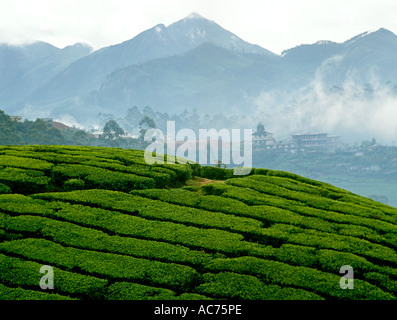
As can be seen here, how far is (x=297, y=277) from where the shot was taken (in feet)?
31.2

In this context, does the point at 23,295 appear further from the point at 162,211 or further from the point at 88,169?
→ the point at 88,169

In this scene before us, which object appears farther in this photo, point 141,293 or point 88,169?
point 88,169

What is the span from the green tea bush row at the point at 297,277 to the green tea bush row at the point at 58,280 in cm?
271

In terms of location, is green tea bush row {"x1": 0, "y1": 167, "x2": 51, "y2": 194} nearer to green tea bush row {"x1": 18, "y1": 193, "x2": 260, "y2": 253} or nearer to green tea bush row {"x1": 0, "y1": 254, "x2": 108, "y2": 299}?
green tea bush row {"x1": 18, "y1": 193, "x2": 260, "y2": 253}

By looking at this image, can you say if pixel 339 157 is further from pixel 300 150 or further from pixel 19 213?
pixel 19 213

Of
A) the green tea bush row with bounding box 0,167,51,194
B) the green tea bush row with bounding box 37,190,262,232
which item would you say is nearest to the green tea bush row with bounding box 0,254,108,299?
the green tea bush row with bounding box 37,190,262,232

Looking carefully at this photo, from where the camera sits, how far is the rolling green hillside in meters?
9.01

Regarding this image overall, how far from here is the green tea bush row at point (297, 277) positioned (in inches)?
357

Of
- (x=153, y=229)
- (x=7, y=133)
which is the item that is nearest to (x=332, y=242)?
(x=153, y=229)

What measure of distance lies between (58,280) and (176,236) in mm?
3378

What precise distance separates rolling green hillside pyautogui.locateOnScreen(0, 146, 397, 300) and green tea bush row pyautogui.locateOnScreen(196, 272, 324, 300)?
0.9 inches

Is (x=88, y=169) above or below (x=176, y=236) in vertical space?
above
